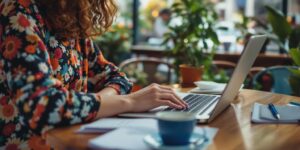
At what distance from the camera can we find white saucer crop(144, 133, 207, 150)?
82 centimetres

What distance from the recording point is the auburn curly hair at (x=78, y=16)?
120 centimetres

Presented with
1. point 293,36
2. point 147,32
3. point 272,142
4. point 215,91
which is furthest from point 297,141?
point 147,32

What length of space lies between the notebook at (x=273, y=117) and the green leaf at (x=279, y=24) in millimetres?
1721

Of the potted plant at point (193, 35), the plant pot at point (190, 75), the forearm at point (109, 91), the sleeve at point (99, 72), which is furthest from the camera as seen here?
the potted plant at point (193, 35)

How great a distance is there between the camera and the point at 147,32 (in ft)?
17.2

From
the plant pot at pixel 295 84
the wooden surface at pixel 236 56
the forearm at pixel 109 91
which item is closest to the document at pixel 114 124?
the forearm at pixel 109 91

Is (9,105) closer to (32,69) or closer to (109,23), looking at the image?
(32,69)

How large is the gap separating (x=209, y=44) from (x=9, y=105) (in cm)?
204

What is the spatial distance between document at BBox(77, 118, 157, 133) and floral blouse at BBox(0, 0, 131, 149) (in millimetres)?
40

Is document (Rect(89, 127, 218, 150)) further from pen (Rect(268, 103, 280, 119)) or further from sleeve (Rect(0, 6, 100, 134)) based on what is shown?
pen (Rect(268, 103, 280, 119))

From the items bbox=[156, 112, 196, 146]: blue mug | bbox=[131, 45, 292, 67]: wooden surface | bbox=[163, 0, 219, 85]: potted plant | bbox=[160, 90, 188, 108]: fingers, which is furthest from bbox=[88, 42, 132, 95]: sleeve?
bbox=[131, 45, 292, 67]: wooden surface

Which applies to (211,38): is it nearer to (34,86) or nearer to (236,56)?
(236,56)

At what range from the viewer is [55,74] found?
4.04ft

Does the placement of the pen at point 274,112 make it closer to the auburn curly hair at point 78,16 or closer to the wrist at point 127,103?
the wrist at point 127,103
